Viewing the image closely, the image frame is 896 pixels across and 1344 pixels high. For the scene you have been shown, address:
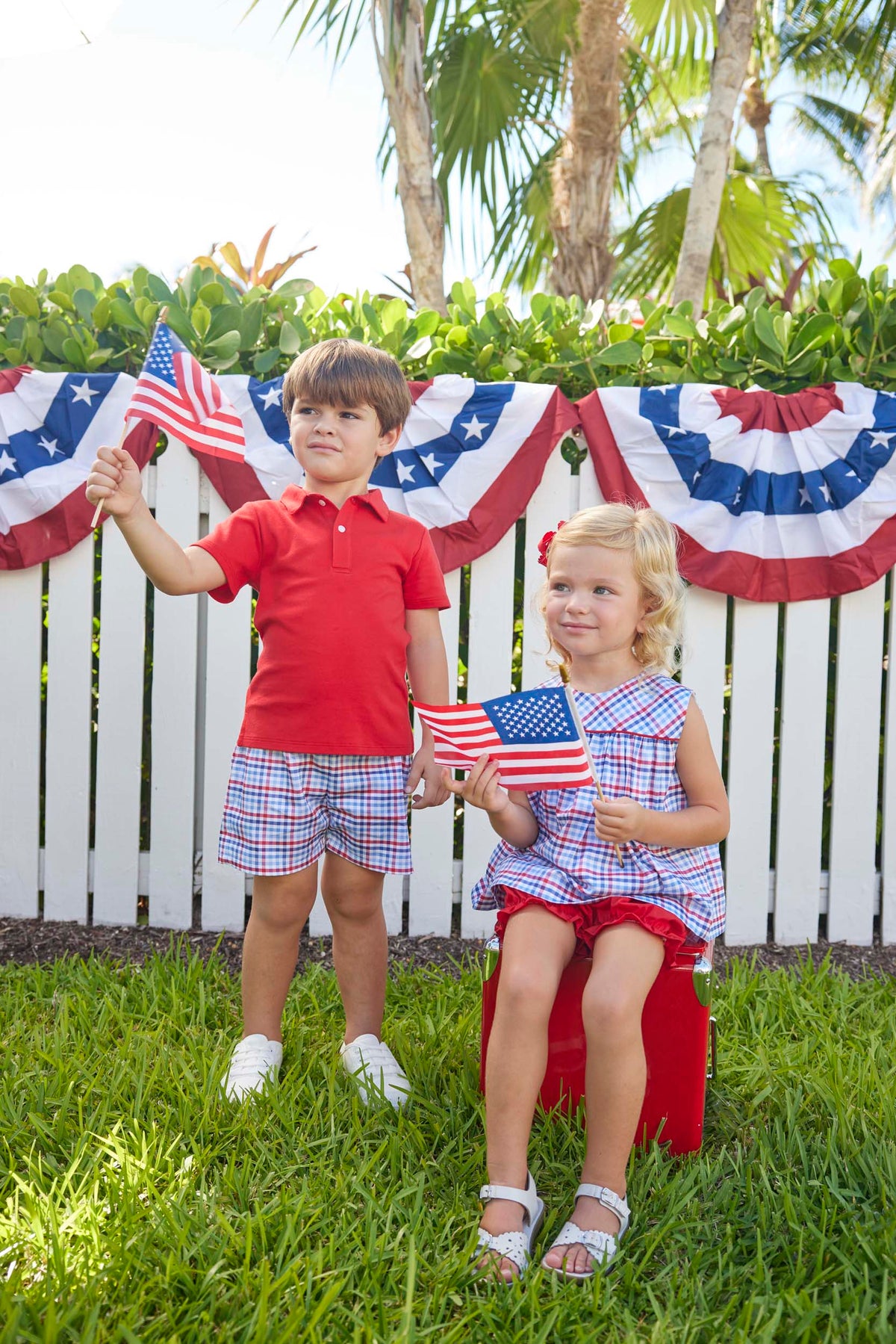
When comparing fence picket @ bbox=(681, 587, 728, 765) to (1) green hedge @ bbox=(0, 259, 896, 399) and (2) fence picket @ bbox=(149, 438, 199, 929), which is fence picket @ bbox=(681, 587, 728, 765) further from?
(2) fence picket @ bbox=(149, 438, 199, 929)

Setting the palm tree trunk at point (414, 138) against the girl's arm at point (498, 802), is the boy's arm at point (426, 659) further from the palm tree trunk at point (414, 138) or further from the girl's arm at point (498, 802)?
the palm tree trunk at point (414, 138)

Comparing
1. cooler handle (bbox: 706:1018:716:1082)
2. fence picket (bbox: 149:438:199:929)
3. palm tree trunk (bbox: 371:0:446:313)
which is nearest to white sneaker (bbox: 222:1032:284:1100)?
cooler handle (bbox: 706:1018:716:1082)

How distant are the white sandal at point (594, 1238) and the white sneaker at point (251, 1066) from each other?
2.31 ft

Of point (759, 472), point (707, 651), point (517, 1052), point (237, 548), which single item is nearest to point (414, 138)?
point (759, 472)

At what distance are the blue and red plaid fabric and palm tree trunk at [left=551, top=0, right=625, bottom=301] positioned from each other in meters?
4.15

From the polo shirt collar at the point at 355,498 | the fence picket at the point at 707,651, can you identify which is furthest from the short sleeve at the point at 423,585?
the fence picket at the point at 707,651

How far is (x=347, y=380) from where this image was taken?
2.16 metres

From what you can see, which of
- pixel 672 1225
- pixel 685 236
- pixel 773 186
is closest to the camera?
pixel 672 1225

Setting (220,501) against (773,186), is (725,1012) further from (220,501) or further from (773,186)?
(773,186)

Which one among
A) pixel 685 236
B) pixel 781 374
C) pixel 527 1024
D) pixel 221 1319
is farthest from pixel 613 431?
pixel 685 236

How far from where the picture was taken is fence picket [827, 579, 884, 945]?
Answer: 3193 mm

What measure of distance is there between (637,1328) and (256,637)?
2370 mm

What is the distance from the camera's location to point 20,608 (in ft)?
10.5

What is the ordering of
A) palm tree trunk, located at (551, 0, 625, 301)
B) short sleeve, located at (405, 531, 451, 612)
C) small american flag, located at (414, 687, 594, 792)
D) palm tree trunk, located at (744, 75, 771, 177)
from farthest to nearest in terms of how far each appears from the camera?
1. palm tree trunk, located at (744, 75, 771, 177)
2. palm tree trunk, located at (551, 0, 625, 301)
3. short sleeve, located at (405, 531, 451, 612)
4. small american flag, located at (414, 687, 594, 792)
